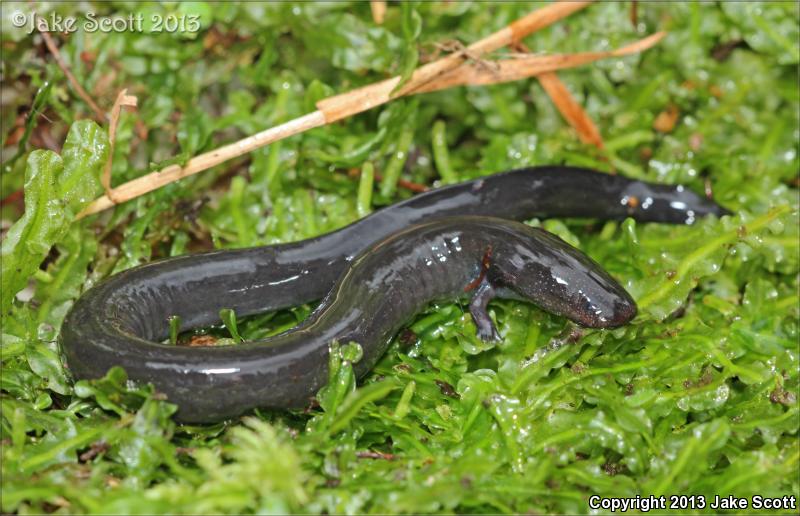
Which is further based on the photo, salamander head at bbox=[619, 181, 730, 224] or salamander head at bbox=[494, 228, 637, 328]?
salamander head at bbox=[619, 181, 730, 224]

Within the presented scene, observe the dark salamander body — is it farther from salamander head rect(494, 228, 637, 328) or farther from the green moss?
the green moss

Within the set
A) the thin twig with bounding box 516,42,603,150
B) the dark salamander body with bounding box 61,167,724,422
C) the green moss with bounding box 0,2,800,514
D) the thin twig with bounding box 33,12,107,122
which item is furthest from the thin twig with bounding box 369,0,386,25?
the thin twig with bounding box 33,12,107,122

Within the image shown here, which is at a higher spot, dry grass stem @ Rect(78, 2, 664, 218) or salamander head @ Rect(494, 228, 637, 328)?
Result: dry grass stem @ Rect(78, 2, 664, 218)

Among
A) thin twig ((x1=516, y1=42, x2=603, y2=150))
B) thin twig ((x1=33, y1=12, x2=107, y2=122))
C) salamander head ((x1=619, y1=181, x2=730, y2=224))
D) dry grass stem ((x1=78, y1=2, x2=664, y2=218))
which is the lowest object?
salamander head ((x1=619, y1=181, x2=730, y2=224))

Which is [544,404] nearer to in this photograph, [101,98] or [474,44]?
[474,44]

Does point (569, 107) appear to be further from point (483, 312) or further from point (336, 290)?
point (336, 290)

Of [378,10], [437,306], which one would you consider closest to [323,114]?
[378,10]
